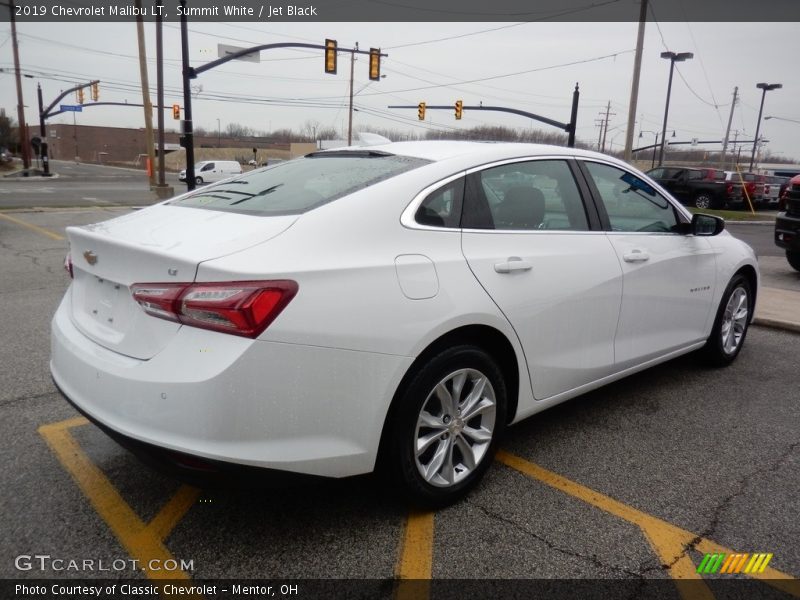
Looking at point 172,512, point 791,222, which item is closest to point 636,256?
point 172,512

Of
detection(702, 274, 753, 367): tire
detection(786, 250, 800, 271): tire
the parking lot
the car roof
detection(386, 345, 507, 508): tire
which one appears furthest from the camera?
detection(786, 250, 800, 271): tire

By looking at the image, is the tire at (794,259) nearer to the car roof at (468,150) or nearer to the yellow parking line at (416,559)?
the car roof at (468,150)

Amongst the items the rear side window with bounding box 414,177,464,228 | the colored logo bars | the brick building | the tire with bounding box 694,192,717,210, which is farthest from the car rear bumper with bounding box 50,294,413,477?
the brick building

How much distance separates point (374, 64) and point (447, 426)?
78.4 ft

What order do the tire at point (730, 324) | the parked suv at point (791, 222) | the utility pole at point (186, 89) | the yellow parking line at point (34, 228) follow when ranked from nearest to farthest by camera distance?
the tire at point (730, 324) → the parked suv at point (791, 222) → the yellow parking line at point (34, 228) → the utility pole at point (186, 89)

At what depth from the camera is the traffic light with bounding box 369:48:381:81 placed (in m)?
24.0

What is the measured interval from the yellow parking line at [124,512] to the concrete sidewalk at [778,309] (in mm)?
5648

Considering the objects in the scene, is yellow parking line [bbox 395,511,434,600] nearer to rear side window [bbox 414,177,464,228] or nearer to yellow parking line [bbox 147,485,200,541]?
yellow parking line [bbox 147,485,200,541]

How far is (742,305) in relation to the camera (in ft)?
15.8

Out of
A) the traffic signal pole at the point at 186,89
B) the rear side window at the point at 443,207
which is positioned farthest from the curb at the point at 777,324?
the traffic signal pole at the point at 186,89

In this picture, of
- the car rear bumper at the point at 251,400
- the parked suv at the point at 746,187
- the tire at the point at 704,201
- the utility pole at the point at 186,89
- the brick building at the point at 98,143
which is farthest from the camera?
the brick building at the point at 98,143

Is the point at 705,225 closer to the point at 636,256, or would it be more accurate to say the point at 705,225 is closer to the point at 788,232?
the point at 636,256

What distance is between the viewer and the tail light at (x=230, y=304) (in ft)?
6.60

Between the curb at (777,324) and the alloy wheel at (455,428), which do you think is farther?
the curb at (777,324)
